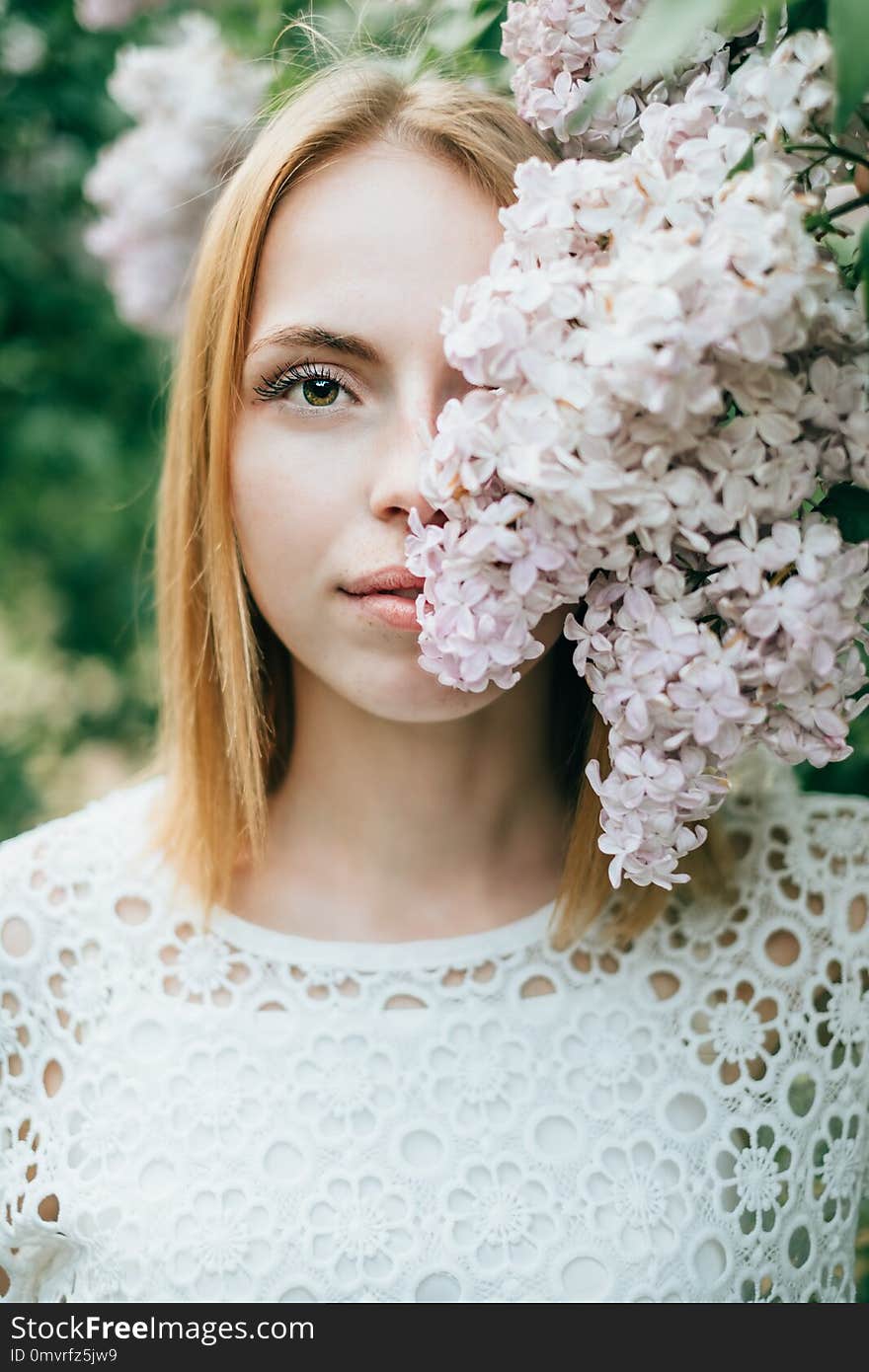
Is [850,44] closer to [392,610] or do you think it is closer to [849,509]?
[849,509]

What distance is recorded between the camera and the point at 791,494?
0.97 meters

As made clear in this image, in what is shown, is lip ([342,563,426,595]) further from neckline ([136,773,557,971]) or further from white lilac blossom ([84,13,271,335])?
white lilac blossom ([84,13,271,335])

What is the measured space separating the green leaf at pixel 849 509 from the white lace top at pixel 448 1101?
2.17 ft

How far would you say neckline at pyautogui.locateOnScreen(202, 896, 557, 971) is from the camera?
4.98 ft

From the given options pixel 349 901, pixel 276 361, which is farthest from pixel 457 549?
pixel 349 901

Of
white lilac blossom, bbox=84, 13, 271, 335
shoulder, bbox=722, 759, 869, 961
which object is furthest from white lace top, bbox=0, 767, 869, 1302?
white lilac blossom, bbox=84, 13, 271, 335

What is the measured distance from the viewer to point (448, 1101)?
145 centimetres

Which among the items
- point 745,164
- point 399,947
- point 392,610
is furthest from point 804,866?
point 745,164

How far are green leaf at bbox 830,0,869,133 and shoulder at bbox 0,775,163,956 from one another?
49.3 inches

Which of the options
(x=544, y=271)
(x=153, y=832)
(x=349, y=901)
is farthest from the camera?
(x=153, y=832)

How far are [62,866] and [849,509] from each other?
1.10m
